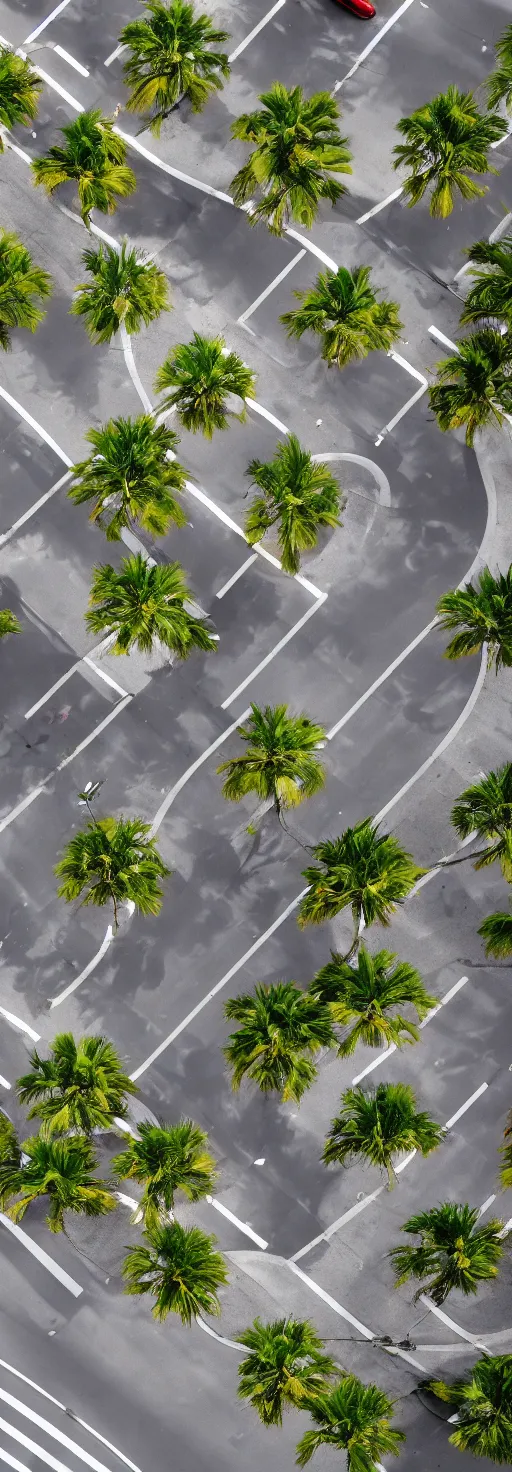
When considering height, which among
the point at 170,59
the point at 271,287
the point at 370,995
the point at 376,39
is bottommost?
the point at 370,995

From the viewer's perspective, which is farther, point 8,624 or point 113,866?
point 8,624

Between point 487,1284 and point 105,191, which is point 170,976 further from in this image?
point 105,191

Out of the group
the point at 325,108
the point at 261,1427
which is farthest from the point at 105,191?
the point at 261,1427

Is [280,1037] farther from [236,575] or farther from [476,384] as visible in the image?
[476,384]

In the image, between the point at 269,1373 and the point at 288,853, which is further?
the point at 288,853

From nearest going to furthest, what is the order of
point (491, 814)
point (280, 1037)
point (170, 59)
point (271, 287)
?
point (280, 1037), point (491, 814), point (170, 59), point (271, 287)

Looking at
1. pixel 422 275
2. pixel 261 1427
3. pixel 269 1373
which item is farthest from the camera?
pixel 422 275

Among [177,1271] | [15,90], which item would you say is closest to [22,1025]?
[177,1271]

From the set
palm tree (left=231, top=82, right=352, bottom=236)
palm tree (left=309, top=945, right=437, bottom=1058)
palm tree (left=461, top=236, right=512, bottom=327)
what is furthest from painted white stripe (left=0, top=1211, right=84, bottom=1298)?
palm tree (left=231, top=82, right=352, bottom=236)
